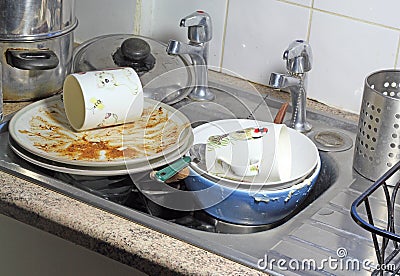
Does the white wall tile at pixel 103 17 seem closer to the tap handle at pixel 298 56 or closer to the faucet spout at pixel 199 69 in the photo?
the faucet spout at pixel 199 69

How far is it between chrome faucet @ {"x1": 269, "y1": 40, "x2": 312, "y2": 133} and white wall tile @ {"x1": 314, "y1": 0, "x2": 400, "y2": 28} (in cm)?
11

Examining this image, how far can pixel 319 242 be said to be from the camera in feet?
3.59

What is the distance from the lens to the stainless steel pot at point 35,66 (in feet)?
4.57

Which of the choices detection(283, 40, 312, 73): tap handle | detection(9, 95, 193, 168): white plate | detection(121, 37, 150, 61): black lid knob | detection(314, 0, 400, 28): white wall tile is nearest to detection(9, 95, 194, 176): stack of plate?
detection(9, 95, 193, 168): white plate

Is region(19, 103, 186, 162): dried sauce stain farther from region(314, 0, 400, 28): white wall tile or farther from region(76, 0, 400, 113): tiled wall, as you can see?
region(314, 0, 400, 28): white wall tile

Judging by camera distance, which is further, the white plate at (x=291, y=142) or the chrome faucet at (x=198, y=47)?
the chrome faucet at (x=198, y=47)

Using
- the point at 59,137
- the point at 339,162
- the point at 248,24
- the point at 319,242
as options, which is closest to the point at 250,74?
the point at 248,24

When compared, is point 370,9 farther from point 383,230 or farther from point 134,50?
point 383,230

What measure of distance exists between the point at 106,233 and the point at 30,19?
517mm

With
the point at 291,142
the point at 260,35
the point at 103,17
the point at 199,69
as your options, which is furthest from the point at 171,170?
the point at 103,17

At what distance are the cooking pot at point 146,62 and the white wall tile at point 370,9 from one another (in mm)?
305

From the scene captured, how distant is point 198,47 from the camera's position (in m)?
1.49

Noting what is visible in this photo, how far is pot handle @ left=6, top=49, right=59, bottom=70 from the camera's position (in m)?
1.38

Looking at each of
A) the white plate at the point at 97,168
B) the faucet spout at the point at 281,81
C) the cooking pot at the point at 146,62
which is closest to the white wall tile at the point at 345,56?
the faucet spout at the point at 281,81
